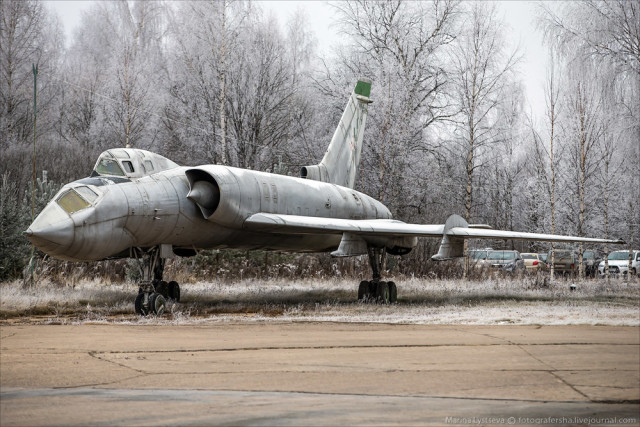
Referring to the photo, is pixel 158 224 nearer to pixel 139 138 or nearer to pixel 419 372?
pixel 419 372

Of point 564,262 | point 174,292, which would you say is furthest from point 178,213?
point 564,262

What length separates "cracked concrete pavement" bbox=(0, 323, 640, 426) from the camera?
14.3 ft

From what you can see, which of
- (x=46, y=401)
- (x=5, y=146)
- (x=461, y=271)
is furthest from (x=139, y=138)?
(x=46, y=401)

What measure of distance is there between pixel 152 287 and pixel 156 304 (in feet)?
2.34

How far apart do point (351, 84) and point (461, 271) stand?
10.2m

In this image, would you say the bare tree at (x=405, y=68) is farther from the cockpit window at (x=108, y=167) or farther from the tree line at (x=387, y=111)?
the cockpit window at (x=108, y=167)

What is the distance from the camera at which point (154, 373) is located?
5.82 meters

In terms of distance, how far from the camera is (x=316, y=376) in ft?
18.6

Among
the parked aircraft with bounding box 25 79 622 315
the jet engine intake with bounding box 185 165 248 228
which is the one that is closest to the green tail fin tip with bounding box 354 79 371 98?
the parked aircraft with bounding box 25 79 622 315

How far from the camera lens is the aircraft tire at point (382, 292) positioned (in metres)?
16.1

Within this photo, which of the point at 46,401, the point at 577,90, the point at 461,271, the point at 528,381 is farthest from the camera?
the point at 461,271

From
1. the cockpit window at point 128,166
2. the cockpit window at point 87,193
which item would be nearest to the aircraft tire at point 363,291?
the cockpit window at point 128,166

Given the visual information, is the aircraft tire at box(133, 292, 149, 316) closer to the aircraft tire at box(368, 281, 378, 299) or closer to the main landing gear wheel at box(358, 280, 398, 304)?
the main landing gear wheel at box(358, 280, 398, 304)

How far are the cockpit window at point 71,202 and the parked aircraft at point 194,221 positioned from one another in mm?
16
